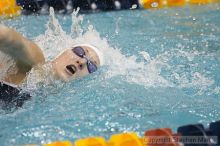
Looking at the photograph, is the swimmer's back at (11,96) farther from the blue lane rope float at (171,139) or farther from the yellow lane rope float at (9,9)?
the yellow lane rope float at (9,9)

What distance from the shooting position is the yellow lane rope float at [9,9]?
502cm

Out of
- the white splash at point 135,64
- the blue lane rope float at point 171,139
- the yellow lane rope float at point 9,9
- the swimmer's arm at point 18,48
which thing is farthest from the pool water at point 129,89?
the yellow lane rope float at point 9,9

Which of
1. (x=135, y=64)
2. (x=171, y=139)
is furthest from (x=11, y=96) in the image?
(x=135, y=64)

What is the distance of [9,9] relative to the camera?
507 cm

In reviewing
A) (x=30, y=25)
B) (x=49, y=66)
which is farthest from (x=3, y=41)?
(x=30, y=25)

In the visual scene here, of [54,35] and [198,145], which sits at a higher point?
[54,35]

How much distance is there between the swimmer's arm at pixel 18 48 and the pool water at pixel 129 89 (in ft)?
0.39

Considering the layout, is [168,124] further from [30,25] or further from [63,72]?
[30,25]

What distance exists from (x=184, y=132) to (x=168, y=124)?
381 millimetres

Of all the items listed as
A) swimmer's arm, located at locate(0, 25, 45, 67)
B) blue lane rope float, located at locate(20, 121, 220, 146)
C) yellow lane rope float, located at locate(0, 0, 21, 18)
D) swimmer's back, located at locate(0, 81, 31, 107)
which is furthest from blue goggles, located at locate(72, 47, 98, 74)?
yellow lane rope float, located at locate(0, 0, 21, 18)

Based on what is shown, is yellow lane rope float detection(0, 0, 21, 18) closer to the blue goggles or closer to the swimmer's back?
the blue goggles

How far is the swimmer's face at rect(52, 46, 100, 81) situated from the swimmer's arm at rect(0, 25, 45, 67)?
20cm

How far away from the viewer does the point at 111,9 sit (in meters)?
5.19

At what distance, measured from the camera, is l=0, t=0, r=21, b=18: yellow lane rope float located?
5024 mm
